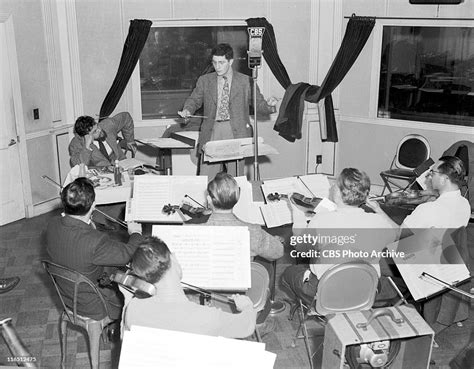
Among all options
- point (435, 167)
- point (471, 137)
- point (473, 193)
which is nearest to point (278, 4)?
point (471, 137)

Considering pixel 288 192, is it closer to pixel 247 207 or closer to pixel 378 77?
pixel 247 207

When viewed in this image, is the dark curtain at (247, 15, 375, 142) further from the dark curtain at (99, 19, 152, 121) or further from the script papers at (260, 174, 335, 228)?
the script papers at (260, 174, 335, 228)

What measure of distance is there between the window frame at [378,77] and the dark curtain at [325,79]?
142 millimetres

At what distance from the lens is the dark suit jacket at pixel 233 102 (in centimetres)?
581

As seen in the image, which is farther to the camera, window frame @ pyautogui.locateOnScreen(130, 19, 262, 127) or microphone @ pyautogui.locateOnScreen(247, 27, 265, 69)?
window frame @ pyautogui.locateOnScreen(130, 19, 262, 127)

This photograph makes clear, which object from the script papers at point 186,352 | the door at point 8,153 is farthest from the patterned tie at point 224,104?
the script papers at point 186,352

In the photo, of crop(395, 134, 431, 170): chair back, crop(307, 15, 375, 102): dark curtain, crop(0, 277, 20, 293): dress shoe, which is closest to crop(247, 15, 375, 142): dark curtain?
A: crop(307, 15, 375, 102): dark curtain

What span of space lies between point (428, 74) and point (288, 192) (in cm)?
316

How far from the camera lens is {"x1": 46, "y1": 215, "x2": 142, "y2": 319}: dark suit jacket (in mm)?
3336

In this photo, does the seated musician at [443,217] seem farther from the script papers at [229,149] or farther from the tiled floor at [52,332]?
the script papers at [229,149]

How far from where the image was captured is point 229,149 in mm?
5266

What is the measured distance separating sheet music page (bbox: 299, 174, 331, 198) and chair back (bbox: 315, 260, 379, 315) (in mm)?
1076

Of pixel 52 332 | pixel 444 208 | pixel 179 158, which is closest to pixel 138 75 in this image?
pixel 179 158

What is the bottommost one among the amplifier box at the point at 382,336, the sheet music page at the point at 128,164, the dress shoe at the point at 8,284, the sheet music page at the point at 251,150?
the dress shoe at the point at 8,284
